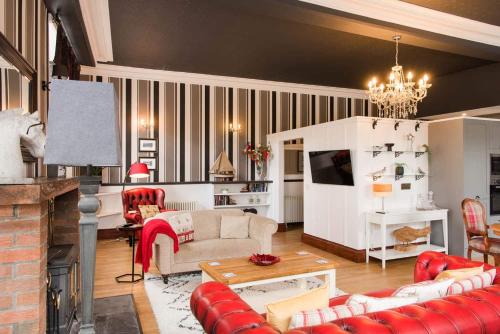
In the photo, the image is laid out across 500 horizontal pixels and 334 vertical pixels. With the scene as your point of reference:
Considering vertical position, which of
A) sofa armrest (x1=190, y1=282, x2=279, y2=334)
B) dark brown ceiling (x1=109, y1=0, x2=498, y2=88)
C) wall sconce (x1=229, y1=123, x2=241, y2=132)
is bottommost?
sofa armrest (x1=190, y1=282, x2=279, y2=334)

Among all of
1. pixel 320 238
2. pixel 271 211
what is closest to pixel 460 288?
pixel 320 238

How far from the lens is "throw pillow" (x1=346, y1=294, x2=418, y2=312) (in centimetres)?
167

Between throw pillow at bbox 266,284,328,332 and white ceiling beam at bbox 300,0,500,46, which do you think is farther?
white ceiling beam at bbox 300,0,500,46

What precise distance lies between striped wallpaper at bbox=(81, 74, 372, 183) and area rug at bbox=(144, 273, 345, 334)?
3265 mm

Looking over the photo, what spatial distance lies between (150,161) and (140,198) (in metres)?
1.02

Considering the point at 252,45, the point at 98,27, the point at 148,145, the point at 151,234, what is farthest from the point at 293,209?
the point at 98,27

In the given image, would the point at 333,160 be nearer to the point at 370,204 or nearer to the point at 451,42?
the point at 370,204

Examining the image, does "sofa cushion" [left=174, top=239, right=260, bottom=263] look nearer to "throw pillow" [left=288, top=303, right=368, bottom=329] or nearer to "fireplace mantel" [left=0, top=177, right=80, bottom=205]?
"fireplace mantel" [left=0, top=177, right=80, bottom=205]

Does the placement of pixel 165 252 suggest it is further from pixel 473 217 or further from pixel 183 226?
pixel 473 217

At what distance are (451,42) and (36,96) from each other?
507 cm

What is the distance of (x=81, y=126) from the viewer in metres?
1.42

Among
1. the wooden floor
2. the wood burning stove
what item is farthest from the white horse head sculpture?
the wooden floor

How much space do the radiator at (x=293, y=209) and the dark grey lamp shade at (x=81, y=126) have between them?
7338 millimetres

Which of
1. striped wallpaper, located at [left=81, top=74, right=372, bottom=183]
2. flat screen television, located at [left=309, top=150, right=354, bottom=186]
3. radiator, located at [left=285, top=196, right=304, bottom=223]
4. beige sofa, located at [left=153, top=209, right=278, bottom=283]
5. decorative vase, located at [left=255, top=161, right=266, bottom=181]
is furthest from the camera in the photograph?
radiator, located at [left=285, top=196, right=304, bottom=223]
